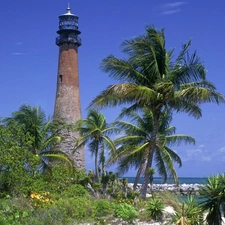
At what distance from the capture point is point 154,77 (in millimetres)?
22734

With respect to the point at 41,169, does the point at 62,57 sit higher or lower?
higher

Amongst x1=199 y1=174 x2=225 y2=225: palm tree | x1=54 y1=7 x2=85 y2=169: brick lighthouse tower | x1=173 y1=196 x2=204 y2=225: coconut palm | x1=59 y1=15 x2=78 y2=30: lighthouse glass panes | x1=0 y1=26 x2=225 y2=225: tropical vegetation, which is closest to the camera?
x1=199 y1=174 x2=225 y2=225: palm tree

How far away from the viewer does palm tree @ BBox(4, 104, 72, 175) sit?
26938 millimetres

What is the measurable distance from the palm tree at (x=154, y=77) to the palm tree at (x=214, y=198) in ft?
22.4

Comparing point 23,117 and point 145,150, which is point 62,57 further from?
point 145,150

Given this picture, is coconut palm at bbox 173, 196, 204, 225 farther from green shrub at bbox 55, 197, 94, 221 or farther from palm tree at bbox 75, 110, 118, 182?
palm tree at bbox 75, 110, 118, 182

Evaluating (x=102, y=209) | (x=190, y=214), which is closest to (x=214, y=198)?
(x=190, y=214)

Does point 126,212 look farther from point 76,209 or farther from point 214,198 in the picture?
point 214,198

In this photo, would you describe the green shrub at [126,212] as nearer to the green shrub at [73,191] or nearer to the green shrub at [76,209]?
the green shrub at [76,209]

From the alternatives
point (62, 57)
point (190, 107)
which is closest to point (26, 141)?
point (190, 107)

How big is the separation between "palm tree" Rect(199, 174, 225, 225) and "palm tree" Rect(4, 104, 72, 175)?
41.6ft

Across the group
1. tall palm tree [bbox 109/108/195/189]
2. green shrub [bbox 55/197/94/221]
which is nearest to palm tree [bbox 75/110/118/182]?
tall palm tree [bbox 109/108/195/189]

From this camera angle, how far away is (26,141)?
78.6 feet

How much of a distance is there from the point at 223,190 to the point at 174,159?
13520 mm
